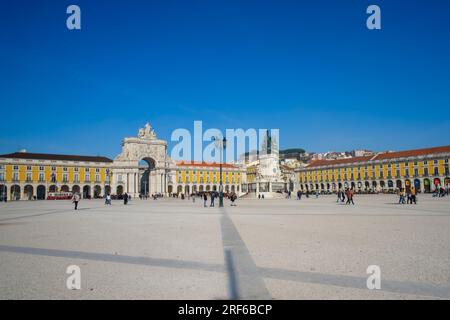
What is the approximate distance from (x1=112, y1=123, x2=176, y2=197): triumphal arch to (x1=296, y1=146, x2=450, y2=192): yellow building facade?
44.8 m

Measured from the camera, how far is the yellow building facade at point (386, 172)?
7712cm

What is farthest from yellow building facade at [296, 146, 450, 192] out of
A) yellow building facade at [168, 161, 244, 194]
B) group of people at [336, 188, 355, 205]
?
group of people at [336, 188, 355, 205]

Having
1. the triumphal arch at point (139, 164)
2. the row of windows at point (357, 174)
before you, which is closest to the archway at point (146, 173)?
the triumphal arch at point (139, 164)

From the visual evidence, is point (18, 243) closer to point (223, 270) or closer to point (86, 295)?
point (86, 295)

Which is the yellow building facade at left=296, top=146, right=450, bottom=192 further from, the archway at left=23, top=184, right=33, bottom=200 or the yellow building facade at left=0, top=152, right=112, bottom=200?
the archway at left=23, top=184, right=33, bottom=200

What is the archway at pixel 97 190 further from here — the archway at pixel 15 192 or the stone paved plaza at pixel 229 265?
the stone paved plaza at pixel 229 265

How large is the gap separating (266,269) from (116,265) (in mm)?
2630

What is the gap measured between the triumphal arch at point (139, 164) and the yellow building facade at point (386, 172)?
44.8 metres

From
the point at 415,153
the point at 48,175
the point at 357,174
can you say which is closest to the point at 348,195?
the point at 415,153

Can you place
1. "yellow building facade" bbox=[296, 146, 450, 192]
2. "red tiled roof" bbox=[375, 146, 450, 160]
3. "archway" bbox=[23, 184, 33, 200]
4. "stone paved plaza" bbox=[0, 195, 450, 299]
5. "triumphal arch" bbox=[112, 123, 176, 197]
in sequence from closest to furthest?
"stone paved plaza" bbox=[0, 195, 450, 299]
"yellow building facade" bbox=[296, 146, 450, 192]
"red tiled roof" bbox=[375, 146, 450, 160]
"archway" bbox=[23, 184, 33, 200]
"triumphal arch" bbox=[112, 123, 176, 197]

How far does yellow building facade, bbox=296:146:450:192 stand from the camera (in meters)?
77.1

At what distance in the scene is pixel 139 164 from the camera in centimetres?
9419

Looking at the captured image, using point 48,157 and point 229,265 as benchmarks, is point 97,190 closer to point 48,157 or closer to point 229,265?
point 48,157
